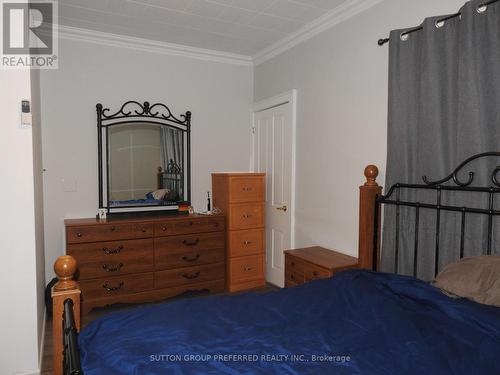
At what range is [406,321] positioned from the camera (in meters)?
1.47

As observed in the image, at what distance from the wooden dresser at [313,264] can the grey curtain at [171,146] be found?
1734mm

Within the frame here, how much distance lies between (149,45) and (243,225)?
2.19 meters

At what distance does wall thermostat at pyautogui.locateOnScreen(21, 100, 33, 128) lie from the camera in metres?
2.04

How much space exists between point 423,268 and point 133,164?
9.41 feet

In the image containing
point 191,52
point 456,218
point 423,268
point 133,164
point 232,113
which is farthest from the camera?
point 232,113

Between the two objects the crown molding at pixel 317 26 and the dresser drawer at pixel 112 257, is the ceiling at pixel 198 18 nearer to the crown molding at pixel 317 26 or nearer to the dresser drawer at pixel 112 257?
the crown molding at pixel 317 26

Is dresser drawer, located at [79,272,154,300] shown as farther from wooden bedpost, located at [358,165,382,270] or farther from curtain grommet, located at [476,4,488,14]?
curtain grommet, located at [476,4,488,14]

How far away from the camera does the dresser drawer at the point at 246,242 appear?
12.3ft

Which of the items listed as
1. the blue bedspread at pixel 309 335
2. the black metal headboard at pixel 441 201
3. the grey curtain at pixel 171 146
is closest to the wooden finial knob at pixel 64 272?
the blue bedspread at pixel 309 335

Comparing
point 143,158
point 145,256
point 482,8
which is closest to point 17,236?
point 145,256

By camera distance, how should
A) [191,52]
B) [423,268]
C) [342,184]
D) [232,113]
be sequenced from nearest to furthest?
[423,268] → [342,184] → [191,52] → [232,113]

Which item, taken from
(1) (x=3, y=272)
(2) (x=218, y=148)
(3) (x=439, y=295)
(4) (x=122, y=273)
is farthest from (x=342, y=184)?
(1) (x=3, y=272)

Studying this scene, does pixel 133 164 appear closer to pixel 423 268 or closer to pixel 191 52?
pixel 191 52

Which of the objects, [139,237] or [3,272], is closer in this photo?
[3,272]
